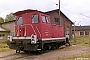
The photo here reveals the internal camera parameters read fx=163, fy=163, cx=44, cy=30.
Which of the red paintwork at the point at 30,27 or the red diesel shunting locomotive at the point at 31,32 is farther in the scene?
the red paintwork at the point at 30,27

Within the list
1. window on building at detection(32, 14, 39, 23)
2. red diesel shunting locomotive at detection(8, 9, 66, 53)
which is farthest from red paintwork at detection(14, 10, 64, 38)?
window on building at detection(32, 14, 39, 23)

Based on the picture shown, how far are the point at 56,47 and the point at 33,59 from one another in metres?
5.63

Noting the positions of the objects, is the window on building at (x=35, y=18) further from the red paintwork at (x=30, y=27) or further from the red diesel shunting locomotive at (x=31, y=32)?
the red paintwork at (x=30, y=27)

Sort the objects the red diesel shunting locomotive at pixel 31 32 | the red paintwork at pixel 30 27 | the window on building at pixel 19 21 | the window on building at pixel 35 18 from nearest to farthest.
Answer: the red diesel shunting locomotive at pixel 31 32 → the red paintwork at pixel 30 27 → the window on building at pixel 35 18 → the window on building at pixel 19 21

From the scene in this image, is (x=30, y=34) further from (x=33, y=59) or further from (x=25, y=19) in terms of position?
(x=33, y=59)

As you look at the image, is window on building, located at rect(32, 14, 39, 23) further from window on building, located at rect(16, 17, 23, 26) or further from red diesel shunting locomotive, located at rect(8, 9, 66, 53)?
window on building, located at rect(16, 17, 23, 26)

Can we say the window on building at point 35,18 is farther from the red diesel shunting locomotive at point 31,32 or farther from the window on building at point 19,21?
the window on building at point 19,21

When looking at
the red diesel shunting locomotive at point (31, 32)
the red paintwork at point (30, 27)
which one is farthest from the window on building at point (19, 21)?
the red paintwork at point (30, 27)

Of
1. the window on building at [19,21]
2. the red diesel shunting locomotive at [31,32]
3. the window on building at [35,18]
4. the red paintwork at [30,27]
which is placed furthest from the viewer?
the window on building at [19,21]

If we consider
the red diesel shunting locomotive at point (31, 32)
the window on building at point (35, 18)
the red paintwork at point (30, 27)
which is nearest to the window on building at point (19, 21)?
the red diesel shunting locomotive at point (31, 32)

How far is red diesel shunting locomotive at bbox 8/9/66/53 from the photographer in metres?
11.6

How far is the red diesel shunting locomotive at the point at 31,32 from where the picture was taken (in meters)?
11.6

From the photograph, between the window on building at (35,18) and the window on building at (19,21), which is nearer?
the window on building at (35,18)

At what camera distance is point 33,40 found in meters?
11.4
